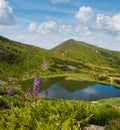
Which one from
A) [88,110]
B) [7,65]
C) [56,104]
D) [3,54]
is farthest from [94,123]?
[3,54]

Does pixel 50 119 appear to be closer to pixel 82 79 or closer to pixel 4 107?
pixel 4 107

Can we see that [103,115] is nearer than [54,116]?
No

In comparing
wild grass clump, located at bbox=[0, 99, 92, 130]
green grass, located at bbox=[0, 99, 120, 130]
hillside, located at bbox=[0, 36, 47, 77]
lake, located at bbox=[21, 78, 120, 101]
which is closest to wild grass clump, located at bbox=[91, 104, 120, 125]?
green grass, located at bbox=[0, 99, 120, 130]

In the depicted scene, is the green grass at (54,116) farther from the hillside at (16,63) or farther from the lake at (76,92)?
the hillside at (16,63)

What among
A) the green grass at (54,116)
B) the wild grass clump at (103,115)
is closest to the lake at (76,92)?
the wild grass clump at (103,115)

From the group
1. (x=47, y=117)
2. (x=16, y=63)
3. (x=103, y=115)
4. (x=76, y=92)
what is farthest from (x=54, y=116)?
(x=16, y=63)

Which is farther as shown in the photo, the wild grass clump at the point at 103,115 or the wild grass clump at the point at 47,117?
the wild grass clump at the point at 103,115

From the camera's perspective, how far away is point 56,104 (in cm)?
1516

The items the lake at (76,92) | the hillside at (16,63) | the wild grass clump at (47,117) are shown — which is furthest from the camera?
the hillside at (16,63)

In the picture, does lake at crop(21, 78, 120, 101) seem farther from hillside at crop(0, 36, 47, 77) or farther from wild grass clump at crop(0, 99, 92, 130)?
wild grass clump at crop(0, 99, 92, 130)

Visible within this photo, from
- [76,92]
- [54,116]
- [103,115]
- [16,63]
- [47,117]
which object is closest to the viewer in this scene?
[54,116]

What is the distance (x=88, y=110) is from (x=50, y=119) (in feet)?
12.8

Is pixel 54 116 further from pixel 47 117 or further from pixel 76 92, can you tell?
pixel 76 92

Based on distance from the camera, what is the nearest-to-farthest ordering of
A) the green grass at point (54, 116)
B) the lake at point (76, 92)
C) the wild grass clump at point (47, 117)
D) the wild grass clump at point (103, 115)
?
1. the wild grass clump at point (47, 117)
2. the green grass at point (54, 116)
3. the wild grass clump at point (103, 115)
4. the lake at point (76, 92)
